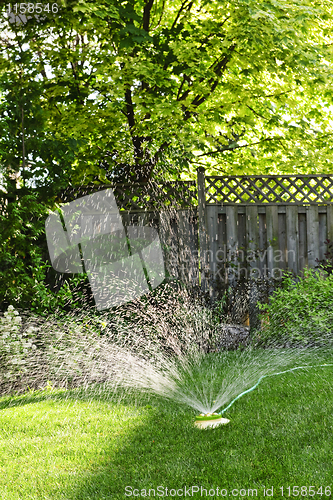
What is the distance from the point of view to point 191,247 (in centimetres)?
697

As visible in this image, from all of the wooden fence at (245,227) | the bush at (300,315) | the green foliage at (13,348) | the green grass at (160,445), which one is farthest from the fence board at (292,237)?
the green foliage at (13,348)

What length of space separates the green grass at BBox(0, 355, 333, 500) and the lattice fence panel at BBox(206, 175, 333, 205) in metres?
3.51

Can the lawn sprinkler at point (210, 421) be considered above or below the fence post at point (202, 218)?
below

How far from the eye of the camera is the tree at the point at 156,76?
240 inches

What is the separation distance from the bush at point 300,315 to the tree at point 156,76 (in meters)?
2.10

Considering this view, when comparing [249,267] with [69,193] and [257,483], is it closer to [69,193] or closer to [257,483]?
[69,193]

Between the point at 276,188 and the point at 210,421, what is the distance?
4604 millimetres

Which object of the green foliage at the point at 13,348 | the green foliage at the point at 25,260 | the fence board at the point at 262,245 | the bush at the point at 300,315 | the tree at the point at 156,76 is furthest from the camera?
the fence board at the point at 262,245

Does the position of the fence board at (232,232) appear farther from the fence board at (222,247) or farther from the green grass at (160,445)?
the green grass at (160,445)

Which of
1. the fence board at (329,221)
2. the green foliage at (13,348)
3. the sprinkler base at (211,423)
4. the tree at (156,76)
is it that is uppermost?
the tree at (156,76)

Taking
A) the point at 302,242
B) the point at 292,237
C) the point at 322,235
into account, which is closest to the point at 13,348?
the point at 292,237

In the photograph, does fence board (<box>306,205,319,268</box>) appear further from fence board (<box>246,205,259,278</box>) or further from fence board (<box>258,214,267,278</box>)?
fence board (<box>246,205,259,278</box>)

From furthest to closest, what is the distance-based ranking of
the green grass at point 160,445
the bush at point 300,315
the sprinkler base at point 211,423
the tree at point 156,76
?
the tree at point 156,76 → the bush at point 300,315 → the sprinkler base at point 211,423 → the green grass at point 160,445

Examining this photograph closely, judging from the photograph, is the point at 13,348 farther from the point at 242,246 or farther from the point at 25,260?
the point at 242,246
